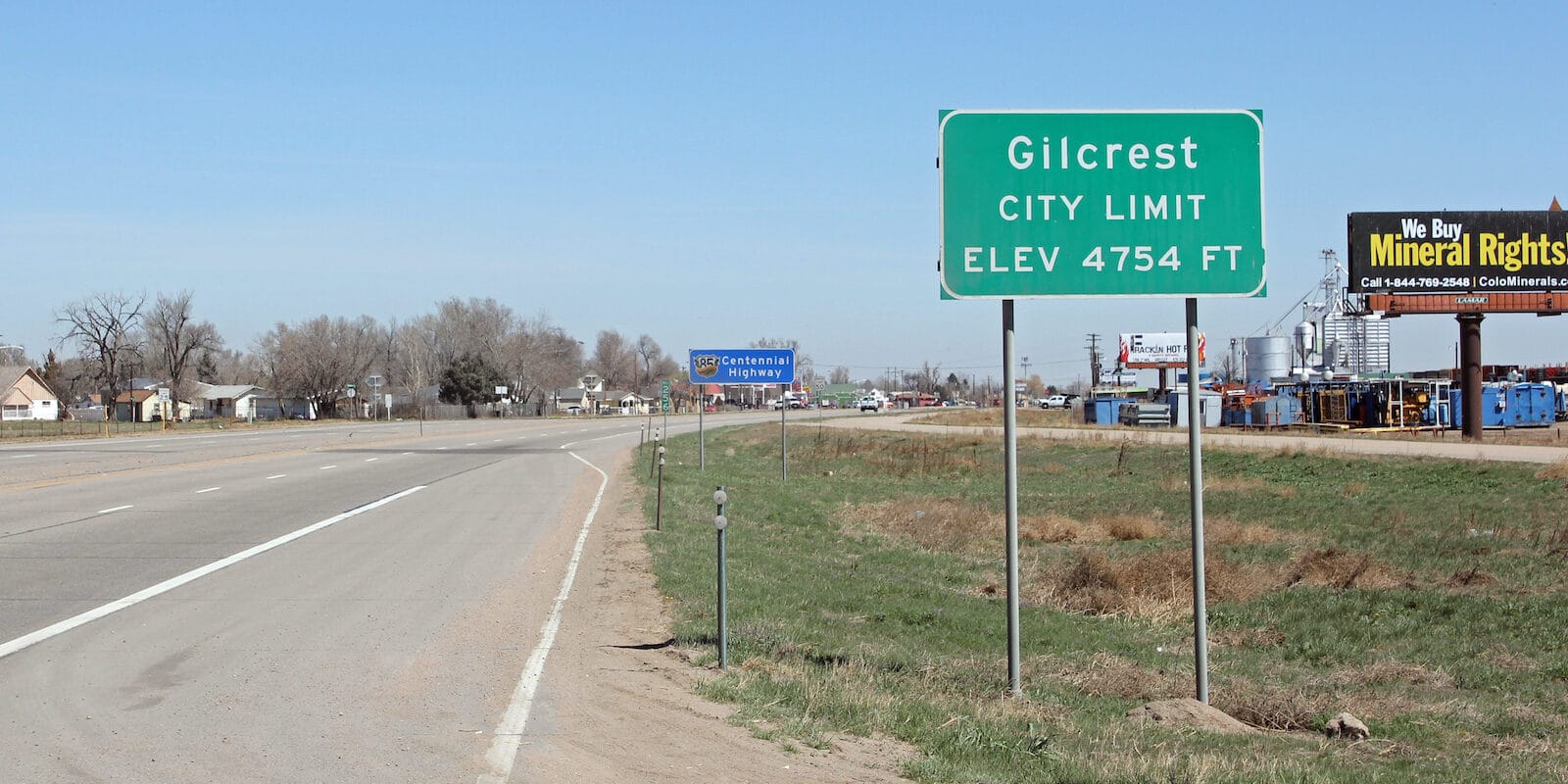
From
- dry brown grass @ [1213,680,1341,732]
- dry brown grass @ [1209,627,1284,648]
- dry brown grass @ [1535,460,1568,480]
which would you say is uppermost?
dry brown grass @ [1535,460,1568,480]

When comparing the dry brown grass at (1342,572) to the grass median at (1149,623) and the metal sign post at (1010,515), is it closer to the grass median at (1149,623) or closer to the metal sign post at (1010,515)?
the grass median at (1149,623)

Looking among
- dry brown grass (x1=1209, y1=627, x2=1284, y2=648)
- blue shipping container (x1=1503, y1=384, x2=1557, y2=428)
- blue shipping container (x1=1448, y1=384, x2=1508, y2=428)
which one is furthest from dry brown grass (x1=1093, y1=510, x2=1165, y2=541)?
blue shipping container (x1=1503, y1=384, x2=1557, y2=428)

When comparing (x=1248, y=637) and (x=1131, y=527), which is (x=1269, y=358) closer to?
(x=1131, y=527)

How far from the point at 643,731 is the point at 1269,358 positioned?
4143 inches

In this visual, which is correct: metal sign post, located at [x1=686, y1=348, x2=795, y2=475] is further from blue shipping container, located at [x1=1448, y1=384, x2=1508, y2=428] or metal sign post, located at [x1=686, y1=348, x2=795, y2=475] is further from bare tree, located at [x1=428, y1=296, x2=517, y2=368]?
bare tree, located at [x1=428, y1=296, x2=517, y2=368]

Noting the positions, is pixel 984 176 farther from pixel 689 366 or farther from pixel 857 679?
pixel 689 366

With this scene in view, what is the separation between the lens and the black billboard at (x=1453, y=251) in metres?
47.3

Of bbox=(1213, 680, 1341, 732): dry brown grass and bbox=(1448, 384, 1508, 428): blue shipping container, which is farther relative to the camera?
bbox=(1448, 384, 1508, 428): blue shipping container

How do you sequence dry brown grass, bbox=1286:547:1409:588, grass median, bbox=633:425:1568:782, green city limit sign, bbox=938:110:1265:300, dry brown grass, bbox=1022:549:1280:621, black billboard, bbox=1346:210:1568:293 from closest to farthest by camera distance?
grass median, bbox=633:425:1568:782, green city limit sign, bbox=938:110:1265:300, dry brown grass, bbox=1022:549:1280:621, dry brown grass, bbox=1286:547:1409:588, black billboard, bbox=1346:210:1568:293

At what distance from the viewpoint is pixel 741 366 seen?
3266cm

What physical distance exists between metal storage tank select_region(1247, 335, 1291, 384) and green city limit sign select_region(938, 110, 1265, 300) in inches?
3910

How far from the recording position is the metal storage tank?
10331cm

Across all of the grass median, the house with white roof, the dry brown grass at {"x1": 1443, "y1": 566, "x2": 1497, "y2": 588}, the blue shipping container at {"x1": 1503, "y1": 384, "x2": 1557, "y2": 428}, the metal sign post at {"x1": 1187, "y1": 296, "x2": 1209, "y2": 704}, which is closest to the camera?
the grass median

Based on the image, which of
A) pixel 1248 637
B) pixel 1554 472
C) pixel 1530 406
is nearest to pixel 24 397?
pixel 1530 406
